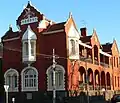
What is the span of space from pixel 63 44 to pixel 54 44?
1754 millimetres

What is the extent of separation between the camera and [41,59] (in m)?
52.2

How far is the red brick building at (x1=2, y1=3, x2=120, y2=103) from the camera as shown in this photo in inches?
1987

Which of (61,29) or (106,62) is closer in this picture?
(61,29)

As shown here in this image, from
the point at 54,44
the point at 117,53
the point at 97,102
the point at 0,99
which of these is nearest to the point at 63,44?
the point at 54,44

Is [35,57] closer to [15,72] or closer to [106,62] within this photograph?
[15,72]

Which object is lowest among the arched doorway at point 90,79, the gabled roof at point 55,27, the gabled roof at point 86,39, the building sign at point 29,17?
the arched doorway at point 90,79

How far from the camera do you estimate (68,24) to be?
168 feet

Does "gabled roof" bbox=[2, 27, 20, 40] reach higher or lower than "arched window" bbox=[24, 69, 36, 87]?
higher

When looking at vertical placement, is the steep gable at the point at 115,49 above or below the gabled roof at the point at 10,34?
below

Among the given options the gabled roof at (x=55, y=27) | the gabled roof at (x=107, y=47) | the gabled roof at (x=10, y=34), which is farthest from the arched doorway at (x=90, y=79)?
the gabled roof at (x=10, y=34)

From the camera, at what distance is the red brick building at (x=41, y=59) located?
166 ft

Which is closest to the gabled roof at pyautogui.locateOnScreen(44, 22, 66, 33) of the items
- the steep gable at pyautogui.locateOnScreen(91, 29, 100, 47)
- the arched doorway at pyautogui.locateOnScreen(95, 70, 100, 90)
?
the steep gable at pyautogui.locateOnScreen(91, 29, 100, 47)

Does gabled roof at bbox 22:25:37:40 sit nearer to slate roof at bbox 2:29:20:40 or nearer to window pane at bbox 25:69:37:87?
slate roof at bbox 2:29:20:40

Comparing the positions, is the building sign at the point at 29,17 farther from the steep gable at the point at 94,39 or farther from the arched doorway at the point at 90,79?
the arched doorway at the point at 90,79
